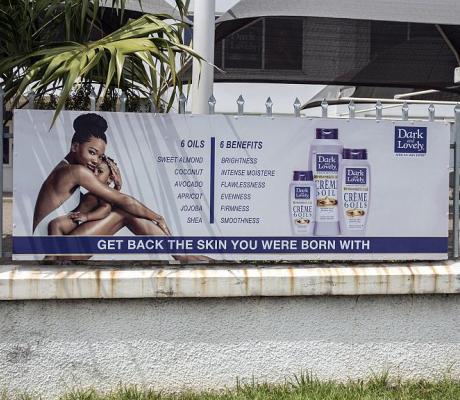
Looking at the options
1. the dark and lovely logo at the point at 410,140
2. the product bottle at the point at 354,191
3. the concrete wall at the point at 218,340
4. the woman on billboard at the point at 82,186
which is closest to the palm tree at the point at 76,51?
the woman on billboard at the point at 82,186

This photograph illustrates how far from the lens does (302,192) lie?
164 inches

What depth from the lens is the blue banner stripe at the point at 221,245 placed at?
3980mm

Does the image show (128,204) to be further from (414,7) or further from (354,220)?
(414,7)

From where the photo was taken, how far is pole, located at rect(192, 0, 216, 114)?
4.64m

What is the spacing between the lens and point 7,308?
12.6 ft

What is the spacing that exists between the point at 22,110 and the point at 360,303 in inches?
94.2

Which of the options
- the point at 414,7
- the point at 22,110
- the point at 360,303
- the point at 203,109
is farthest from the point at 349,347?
the point at 414,7

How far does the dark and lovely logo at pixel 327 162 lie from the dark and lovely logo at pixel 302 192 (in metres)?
0.15

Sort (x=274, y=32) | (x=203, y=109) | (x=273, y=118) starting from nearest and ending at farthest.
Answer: (x=273, y=118)
(x=203, y=109)
(x=274, y=32)

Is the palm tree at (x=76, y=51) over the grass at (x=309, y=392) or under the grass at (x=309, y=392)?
over

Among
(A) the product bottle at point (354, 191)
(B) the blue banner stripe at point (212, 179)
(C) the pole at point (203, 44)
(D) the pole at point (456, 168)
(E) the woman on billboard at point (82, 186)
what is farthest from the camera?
(C) the pole at point (203, 44)

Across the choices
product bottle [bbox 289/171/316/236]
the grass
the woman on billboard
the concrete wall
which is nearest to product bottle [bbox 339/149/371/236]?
product bottle [bbox 289/171/316/236]

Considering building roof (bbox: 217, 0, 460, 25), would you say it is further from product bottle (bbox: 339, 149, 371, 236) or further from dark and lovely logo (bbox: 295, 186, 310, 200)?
dark and lovely logo (bbox: 295, 186, 310, 200)

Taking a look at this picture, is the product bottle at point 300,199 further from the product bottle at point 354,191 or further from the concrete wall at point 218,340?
the concrete wall at point 218,340
